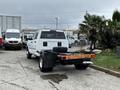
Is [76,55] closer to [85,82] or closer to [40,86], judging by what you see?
[85,82]

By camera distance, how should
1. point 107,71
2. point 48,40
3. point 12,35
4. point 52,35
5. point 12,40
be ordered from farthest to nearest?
point 12,35 < point 12,40 < point 52,35 < point 48,40 < point 107,71

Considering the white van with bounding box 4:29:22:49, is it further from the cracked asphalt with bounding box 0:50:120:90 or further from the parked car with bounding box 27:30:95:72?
the cracked asphalt with bounding box 0:50:120:90

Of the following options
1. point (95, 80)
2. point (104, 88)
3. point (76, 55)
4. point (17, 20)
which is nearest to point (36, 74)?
point (76, 55)

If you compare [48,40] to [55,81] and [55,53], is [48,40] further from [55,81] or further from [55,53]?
[55,81]

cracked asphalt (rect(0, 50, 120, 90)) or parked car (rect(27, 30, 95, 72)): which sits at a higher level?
parked car (rect(27, 30, 95, 72))

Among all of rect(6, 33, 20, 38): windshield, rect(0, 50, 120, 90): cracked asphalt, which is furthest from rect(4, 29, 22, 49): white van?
rect(0, 50, 120, 90): cracked asphalt

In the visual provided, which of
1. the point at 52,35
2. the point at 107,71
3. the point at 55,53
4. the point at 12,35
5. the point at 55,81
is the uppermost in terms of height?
the point at 52,35

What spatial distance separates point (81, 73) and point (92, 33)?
1237cm

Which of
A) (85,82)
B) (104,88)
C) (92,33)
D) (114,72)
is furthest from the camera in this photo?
(92,33)

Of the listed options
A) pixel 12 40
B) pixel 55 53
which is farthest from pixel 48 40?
pixel 12 40

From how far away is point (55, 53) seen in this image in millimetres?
12961

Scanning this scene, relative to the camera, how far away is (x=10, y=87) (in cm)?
957

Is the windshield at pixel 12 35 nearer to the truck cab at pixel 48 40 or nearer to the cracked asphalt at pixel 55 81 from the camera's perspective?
the truck cab at pixel 48 40

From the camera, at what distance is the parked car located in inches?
496
